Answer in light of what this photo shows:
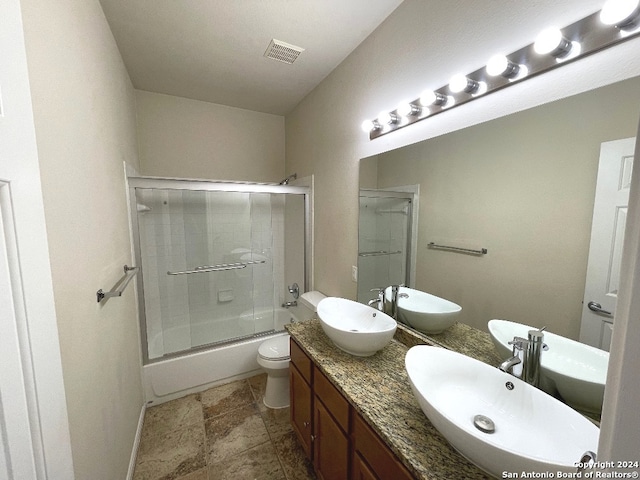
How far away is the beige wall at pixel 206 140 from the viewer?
2.40 metres

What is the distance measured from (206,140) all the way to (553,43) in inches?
106

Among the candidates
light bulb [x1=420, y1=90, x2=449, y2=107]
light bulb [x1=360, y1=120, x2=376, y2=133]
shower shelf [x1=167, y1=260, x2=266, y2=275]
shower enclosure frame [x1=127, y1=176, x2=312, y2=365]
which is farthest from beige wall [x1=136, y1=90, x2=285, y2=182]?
light bulb [x1=420, y1=90, x2=449, y2=107]

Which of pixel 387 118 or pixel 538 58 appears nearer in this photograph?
pixel 538 58

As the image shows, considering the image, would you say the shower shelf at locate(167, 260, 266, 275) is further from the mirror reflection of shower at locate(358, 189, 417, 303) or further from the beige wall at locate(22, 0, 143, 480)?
the mirror reflection of shower at locate(358, 189, 417, 303)

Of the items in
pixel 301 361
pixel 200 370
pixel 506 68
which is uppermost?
pixel 506 68

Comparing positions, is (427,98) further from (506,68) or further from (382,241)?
(382,241)

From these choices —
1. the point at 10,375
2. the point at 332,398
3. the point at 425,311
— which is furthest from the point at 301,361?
the point at 10,375

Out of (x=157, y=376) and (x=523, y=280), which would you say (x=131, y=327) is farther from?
(x=523, y=280)

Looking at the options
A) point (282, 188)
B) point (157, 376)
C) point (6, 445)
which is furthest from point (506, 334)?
point (157, 376)

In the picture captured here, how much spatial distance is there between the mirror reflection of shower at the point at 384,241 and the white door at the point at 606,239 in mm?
706

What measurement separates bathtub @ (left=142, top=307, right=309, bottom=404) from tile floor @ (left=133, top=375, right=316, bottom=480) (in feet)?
0.28

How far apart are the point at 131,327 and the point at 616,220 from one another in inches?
98.5

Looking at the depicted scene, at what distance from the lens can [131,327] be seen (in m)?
1.72

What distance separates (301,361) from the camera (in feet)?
4.79
